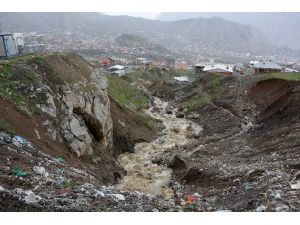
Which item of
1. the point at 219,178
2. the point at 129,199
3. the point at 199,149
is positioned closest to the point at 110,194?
the point at 129,199

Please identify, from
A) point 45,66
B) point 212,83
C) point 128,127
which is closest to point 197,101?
point 212,83

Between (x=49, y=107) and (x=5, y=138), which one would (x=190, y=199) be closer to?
(x=5, y=138)

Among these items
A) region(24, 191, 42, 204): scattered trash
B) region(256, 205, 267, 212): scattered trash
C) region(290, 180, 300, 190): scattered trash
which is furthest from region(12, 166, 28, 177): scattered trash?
region(290, 180, 300, 190): scattered trash

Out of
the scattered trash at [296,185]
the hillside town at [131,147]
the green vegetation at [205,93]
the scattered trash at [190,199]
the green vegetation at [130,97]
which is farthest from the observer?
the green vegetation at [205,93]

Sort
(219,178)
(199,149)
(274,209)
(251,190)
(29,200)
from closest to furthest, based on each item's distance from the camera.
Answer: (29,200) → (274,209) → (251,190) → (219,178) → (199,149)

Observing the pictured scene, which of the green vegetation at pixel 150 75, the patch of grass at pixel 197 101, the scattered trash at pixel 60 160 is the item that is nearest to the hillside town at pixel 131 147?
the scattered trash at pixel 60 160

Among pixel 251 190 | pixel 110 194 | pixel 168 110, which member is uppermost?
pixel 110 194

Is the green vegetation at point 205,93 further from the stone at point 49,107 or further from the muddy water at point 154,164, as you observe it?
the stone at point 49,107

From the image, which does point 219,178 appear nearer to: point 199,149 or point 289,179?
point 289,179
